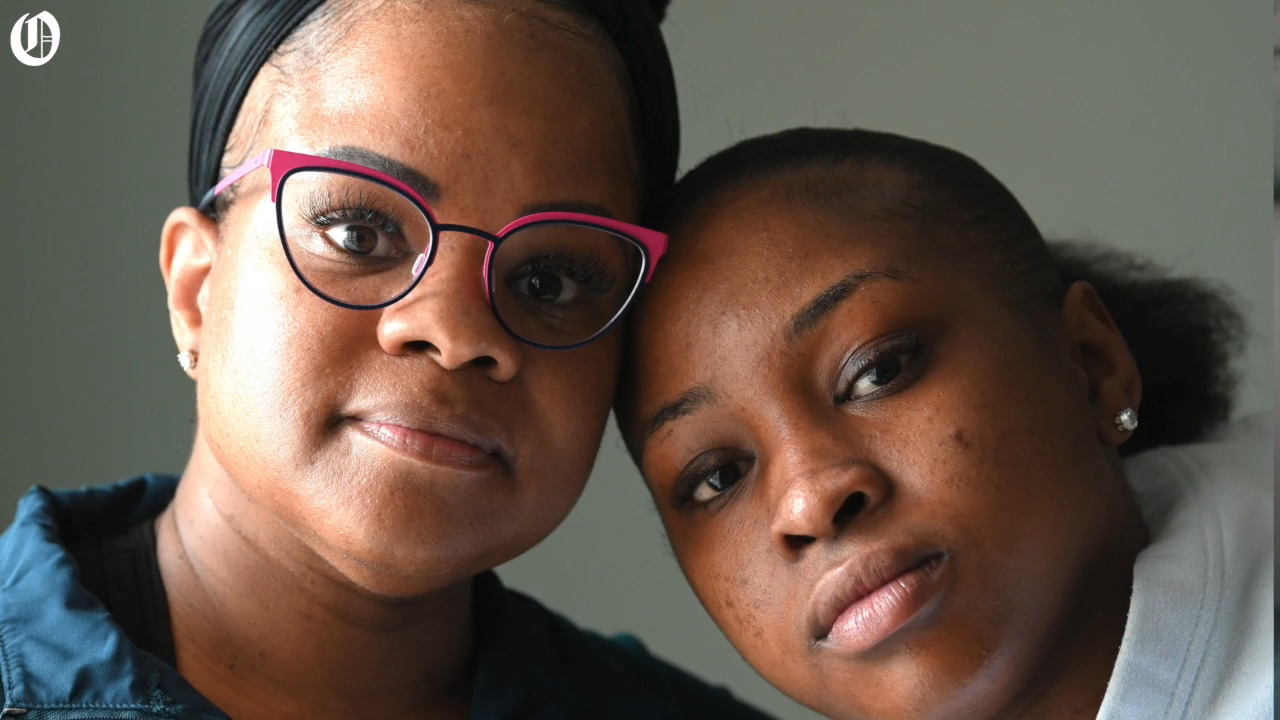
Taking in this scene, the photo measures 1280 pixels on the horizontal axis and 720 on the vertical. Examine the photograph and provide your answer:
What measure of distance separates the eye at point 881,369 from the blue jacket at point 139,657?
45cm

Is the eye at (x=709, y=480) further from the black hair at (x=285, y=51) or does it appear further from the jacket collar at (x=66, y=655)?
the jacket collar at (x=66, y=655)

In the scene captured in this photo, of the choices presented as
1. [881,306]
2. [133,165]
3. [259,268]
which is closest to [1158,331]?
[881,306]

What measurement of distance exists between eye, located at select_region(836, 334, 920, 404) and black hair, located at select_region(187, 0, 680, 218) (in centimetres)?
31

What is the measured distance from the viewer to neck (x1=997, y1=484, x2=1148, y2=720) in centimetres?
117

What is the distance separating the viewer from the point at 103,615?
1.18 meters

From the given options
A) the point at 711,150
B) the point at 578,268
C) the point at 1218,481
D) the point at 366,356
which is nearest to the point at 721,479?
the point at 578,268

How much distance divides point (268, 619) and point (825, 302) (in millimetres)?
593

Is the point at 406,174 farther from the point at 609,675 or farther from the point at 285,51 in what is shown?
the point at 609,675

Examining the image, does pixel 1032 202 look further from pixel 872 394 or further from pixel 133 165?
pixel 133 165

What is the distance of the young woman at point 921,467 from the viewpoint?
1.10 meters

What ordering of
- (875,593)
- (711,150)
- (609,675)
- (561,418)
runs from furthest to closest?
(711,150)
(609,675)
(561,418)
(875,593)

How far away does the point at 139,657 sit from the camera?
1.16 meters

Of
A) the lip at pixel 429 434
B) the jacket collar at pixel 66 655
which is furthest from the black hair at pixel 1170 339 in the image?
Result: the jacket collar at pixel 66 655

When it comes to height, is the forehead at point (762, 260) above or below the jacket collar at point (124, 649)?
above
